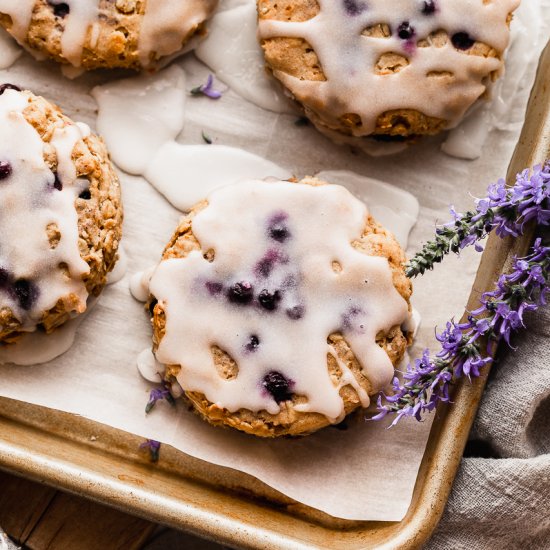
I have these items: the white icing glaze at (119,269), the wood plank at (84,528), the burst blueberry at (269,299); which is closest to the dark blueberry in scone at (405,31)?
the burst blueberry at (269,299)

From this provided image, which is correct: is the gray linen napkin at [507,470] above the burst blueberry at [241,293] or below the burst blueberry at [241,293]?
below

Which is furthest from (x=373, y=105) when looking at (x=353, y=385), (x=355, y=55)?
(x=353, y=385)

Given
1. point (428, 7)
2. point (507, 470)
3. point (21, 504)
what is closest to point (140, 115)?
point (428, 7)

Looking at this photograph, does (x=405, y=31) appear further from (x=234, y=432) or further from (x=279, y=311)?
(x=234, y=432)

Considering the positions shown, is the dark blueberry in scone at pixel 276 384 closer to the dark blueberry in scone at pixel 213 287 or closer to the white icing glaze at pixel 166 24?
the dark blueberry in scone at pixel 213 287

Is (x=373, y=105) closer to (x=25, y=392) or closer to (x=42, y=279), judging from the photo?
(x=42, y=279)

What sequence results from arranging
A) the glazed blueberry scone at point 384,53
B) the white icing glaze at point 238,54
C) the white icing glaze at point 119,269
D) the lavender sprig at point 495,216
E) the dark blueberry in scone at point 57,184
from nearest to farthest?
the lavender sprig at point 495,216 → the dark blueberry in scone at point 57,184 → the glazed blueberry scone at point 384,53 → the white icing glaze at point 119,269 → the white icing glaze at point 238,54

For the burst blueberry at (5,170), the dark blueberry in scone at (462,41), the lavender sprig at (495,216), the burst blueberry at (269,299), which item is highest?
the dark blueberry in scone at (462,41)
